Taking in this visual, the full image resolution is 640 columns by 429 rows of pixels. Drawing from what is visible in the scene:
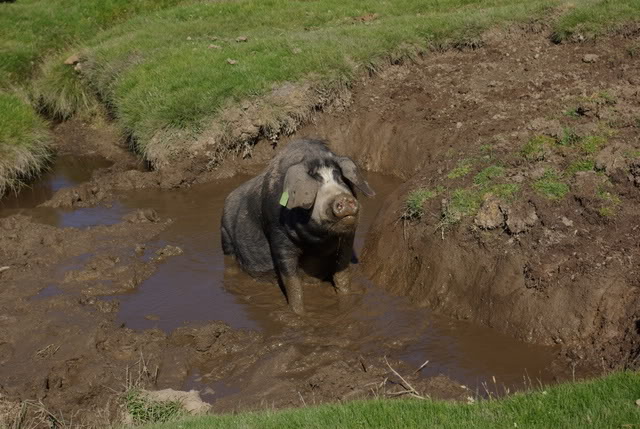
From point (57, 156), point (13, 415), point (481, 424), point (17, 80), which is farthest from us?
point (17, 80)

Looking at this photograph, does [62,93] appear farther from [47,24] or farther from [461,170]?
[461,170]

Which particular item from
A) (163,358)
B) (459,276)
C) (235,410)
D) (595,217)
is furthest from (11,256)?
(595,217)

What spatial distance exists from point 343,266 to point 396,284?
73 centimetres

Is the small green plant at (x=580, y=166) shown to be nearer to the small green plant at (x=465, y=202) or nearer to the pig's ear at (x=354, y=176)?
the small green plant at (x=465, y=202)

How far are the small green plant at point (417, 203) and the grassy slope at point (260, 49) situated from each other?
5.63 meters

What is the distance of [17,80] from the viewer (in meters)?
19.9

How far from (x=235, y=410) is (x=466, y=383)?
233 cm

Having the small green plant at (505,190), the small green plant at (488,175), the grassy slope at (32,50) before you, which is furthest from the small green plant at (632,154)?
the grassy slope at (32,50)

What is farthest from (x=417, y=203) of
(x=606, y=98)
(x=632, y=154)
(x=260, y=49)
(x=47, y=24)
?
(x=47, y=24)

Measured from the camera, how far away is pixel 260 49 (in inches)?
661

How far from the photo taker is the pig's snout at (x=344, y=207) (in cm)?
862

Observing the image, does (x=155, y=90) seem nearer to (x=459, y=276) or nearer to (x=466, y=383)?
(x=459, y=276)

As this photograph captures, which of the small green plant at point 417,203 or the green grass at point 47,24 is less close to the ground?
the green grass at point 47,24

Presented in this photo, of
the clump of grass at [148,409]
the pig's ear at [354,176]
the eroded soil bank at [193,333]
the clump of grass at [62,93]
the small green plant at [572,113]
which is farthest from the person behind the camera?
the clump of grass at [62,93]
